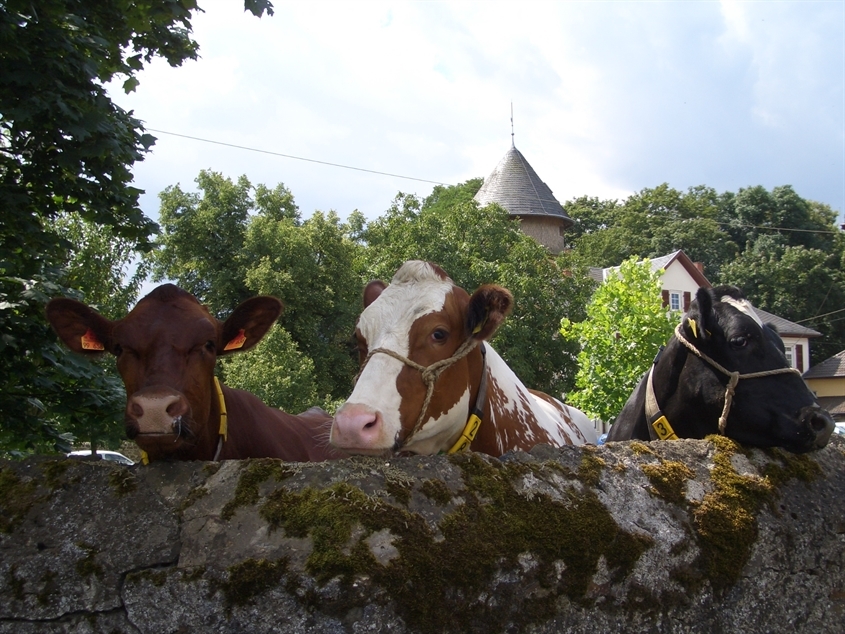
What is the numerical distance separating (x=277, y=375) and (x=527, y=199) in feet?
98.6

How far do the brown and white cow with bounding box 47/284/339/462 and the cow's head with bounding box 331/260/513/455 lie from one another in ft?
1.77

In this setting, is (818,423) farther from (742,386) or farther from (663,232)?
(663,232)

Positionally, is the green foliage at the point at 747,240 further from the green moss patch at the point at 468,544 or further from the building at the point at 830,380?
the green moss patch at the point at 468,544

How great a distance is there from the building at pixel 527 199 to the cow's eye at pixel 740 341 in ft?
153

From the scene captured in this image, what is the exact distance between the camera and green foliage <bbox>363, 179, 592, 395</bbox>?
28.6 m

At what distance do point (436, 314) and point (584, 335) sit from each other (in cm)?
1588

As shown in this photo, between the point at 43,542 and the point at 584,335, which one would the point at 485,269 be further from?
the point at 43,542

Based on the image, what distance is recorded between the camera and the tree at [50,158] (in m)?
5.05

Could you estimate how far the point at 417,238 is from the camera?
3102 cm

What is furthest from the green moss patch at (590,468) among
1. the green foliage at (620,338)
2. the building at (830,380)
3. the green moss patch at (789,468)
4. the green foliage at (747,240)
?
the building at (830,380)

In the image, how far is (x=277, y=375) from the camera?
80.3 ft

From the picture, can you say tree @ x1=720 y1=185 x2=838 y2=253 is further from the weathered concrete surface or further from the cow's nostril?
the weathered concrete surface

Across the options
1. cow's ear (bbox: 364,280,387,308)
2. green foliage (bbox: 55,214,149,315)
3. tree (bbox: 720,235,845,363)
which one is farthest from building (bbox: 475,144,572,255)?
cow's ear (bbox: 364,280,387,308)

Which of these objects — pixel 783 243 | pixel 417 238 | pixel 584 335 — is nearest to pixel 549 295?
pixel 417 238
